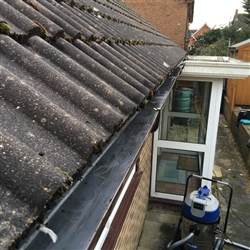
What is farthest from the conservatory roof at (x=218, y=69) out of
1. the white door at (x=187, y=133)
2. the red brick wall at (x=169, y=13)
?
the red brick wall at (x=169, y=13)

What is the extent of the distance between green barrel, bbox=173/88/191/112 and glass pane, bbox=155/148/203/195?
1000mm

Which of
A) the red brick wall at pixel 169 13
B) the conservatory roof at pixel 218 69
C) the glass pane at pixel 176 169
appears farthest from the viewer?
the red brick wall at pixel 169 13

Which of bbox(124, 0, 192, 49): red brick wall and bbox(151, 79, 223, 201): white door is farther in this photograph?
bbox(124, 0, 192, 49): red brick wall

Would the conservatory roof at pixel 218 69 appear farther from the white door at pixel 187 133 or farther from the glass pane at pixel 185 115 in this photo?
the glass pane at pixel 185 115

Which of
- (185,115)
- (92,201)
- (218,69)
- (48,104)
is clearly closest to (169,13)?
(185,115)

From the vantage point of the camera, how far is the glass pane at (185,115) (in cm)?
621

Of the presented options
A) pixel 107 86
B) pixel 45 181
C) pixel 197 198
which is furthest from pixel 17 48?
pixel 197 198

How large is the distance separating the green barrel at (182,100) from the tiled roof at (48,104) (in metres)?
4.30

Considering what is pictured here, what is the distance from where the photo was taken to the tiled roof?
2.47ft

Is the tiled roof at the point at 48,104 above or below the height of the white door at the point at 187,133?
above

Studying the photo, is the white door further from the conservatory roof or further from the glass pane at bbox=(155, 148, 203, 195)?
the conservatory roof

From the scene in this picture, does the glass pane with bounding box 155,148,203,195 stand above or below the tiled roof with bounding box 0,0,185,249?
below

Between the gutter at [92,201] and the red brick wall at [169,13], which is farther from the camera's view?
the red brick wall at [169,13]

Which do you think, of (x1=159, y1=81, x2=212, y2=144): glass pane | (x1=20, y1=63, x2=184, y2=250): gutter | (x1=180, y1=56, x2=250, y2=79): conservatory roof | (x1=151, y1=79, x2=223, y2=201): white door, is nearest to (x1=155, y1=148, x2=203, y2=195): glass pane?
(x1=151, y1=79, x2=223, y2=201): white door
